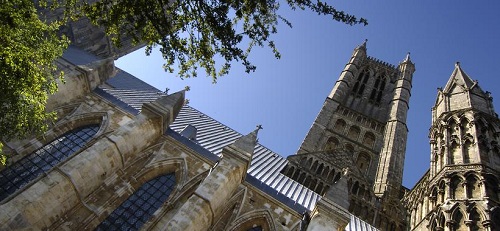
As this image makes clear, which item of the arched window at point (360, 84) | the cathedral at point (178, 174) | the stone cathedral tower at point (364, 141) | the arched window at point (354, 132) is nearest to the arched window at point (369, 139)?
the stone cathedral tower at point (364, 141)

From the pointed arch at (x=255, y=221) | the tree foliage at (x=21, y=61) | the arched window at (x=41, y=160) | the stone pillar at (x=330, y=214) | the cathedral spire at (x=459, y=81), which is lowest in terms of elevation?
the arched window at (x=41, y=160)

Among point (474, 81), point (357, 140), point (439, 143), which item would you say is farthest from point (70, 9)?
point (357, 140)

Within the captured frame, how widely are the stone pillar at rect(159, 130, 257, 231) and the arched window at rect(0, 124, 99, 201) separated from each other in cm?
431

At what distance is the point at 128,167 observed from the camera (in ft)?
41.7

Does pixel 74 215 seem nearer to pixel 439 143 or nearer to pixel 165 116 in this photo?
pixel 165 116

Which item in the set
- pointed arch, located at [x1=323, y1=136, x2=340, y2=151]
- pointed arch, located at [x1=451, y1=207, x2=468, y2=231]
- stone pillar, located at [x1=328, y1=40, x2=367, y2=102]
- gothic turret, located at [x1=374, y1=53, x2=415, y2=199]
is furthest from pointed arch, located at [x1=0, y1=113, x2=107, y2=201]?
stone pillar, located at [x1=328, y1=40, x2=367, y2=102]

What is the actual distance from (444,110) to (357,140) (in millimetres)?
13419

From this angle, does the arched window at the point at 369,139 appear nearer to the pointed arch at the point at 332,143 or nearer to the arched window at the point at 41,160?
the pointed arch at the point at 332,143

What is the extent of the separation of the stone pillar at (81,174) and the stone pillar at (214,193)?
2318mm

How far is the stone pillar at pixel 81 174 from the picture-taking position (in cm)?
946

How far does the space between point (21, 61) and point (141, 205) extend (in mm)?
5458

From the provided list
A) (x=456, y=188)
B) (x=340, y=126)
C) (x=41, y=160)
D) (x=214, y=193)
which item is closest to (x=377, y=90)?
(x=340, y=126)

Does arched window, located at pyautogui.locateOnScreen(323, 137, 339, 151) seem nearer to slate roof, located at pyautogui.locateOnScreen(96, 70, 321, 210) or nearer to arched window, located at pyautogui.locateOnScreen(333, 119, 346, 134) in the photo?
arched window, located at pyautogui.locateOnScreen(333, 119, 346, 134)

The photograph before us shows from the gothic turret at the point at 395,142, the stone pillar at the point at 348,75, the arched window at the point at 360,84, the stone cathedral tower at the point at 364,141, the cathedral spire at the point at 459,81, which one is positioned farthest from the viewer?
the arched window at the point at 360,84
